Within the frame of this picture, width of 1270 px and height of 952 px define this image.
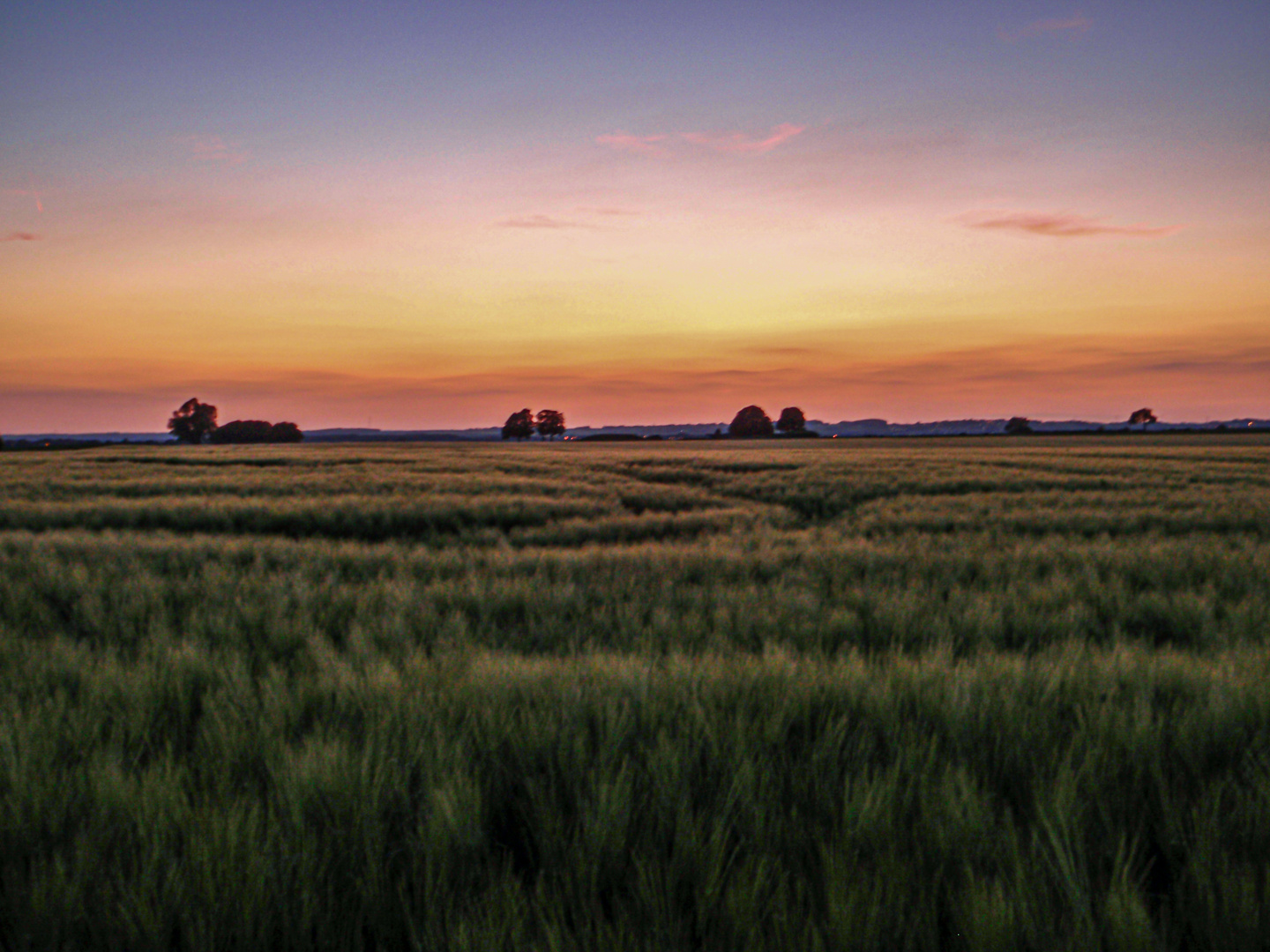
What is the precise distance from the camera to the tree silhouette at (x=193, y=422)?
143 meters

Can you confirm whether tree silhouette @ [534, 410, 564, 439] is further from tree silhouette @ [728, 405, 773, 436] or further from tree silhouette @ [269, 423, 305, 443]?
tree silhouette @ [269, 423, 305, 443]

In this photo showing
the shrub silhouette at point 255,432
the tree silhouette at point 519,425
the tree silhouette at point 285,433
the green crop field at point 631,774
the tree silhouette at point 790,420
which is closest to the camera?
the green crop field at point 631,774

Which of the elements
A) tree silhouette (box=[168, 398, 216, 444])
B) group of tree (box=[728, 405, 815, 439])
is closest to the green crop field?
group of tree (box=[728, 405, 815, 439])

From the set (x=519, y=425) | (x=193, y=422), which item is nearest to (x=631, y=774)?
(x=519, y=425)

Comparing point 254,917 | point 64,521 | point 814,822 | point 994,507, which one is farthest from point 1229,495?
point 64,521

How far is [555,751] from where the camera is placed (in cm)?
191

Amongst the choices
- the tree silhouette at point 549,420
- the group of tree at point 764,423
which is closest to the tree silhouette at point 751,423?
the group of tree at point 764,423

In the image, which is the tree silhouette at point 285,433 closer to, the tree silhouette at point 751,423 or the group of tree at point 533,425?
the group of tree at point 533,425

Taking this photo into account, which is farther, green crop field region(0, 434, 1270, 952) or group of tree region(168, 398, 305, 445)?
group of tree region(168, 398, 305, 445)

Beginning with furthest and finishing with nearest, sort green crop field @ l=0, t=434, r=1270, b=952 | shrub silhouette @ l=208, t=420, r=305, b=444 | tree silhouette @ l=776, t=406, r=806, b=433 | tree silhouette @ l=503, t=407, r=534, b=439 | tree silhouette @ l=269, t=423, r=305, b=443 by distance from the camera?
1. tree silhouette @ l=776, t=406, r=806, b=433
2. tree silhouette @ l=503, t=407, r=534, b=439
3. tree silhouette @ l=269, t=423, r=305, b=443
4. shrub silhouette @ l=208, t=420, r=305, b=444
5. green crop field @ l=0, t=434, r=1270, b=952

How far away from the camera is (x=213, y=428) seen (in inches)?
5723

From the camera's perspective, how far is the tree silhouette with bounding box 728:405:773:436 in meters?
158

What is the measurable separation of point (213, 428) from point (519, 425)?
72016 mm

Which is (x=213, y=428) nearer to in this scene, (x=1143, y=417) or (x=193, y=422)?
(x=193, y=422)
